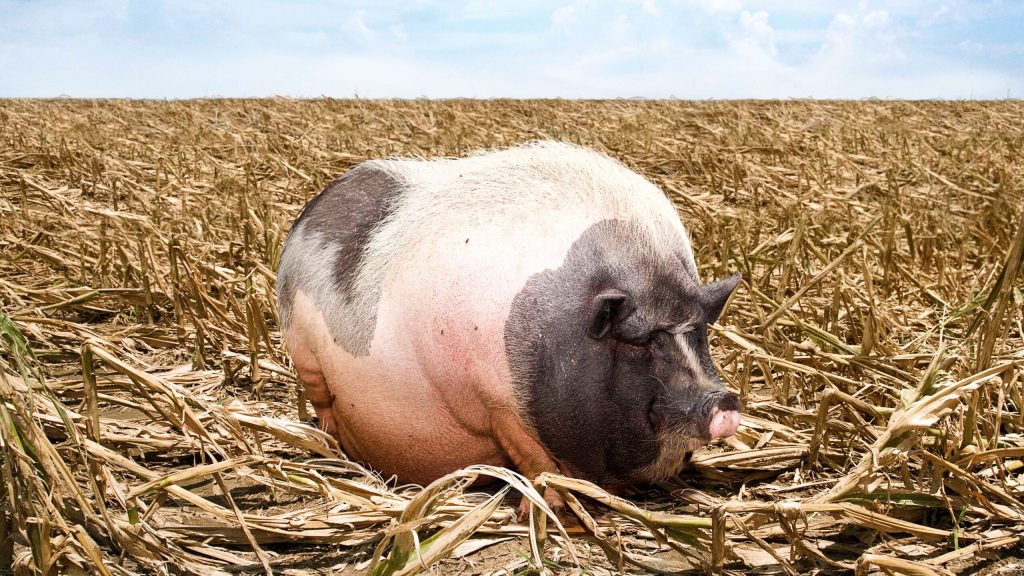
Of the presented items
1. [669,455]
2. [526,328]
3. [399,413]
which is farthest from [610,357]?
[399,413]

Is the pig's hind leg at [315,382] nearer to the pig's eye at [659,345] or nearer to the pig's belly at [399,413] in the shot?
the pig's belly at [399,413]

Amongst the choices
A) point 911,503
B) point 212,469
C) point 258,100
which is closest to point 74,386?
point 212,469

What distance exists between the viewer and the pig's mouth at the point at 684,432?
7.66ft

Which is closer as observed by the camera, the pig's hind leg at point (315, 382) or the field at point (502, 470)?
the field at point (502, 470)

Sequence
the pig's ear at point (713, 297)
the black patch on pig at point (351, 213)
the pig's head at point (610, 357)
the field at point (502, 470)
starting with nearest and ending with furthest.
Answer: the field at point (502, 470) → the pig's head at point (610, 357) → the pig's ear at point (713, 297) → the black patch on pig at point (351, 213)

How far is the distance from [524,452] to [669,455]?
0.40m

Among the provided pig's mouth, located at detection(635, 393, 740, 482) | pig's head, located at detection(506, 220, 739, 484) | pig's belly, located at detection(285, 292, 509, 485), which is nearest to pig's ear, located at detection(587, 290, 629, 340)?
pig's head, located at detection(506, 220, 739, 484)

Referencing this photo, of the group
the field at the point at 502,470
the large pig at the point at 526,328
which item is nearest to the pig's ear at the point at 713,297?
the large pig at the point at 526,328

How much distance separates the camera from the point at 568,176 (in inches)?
105

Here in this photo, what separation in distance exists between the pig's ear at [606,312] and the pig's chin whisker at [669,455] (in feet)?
1.08

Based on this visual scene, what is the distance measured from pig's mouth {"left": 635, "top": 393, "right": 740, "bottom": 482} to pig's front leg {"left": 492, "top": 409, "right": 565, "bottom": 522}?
250 millimetres

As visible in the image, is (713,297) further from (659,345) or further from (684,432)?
(684,432)

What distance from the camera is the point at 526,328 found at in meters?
2.41

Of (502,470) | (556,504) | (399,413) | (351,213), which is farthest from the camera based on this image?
(351,213)
